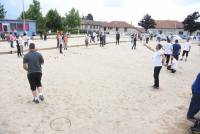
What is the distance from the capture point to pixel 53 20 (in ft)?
184

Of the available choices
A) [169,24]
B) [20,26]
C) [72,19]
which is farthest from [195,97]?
[169,24]

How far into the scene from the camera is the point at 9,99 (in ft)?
25.8

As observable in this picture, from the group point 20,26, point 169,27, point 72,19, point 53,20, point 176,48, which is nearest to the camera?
point 176,48

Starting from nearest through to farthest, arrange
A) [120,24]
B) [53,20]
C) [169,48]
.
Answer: [169,48] → [53,20] → [120,24]

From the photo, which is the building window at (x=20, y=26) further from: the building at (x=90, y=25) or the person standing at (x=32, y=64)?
the building at (x=90, y=25)

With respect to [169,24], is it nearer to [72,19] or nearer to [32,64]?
[72,19]

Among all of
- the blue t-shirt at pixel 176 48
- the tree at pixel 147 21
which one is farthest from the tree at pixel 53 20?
the blue t-shirt at pixel 176 48

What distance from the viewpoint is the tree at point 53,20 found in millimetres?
55562

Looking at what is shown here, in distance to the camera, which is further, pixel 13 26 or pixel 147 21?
pixel 147 21

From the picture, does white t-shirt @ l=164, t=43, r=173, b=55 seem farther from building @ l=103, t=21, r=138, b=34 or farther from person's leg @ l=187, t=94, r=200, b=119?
building @ l=103, t=21, r=138, b=34

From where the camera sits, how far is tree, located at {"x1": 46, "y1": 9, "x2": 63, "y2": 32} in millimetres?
55562

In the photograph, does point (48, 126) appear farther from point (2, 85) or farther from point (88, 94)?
point (2, 85)

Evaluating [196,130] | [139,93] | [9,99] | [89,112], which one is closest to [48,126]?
[89,112]

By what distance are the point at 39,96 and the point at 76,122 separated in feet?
6.86
